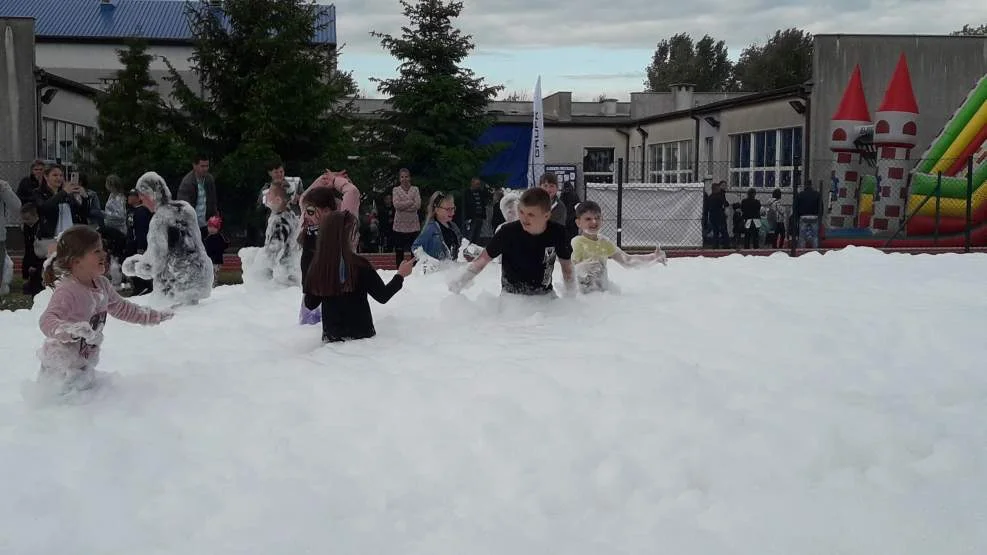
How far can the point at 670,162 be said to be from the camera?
38.3 metres

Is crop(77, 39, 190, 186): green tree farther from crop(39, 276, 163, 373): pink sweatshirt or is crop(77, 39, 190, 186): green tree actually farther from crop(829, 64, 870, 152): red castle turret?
crop(829, 64, 870, 152): red castle turret

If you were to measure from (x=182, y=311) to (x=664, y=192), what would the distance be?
14.5 metres

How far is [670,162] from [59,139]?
2171cm

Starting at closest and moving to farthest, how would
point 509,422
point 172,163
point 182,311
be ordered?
point 509,422
point 182,311
point 172,163

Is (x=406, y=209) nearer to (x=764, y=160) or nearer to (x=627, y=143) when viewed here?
(x=764, y=160)

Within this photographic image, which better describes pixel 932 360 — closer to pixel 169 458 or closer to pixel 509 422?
pixel 509 422

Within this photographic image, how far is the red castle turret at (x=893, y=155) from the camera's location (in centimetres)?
2430

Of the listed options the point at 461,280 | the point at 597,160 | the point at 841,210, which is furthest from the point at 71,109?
the point at 461,280

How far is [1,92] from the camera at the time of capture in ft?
82.6

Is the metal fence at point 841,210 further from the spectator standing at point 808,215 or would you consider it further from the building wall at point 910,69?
the building wall at point 910,69

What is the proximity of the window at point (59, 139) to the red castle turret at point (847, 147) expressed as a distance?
66.2 feet

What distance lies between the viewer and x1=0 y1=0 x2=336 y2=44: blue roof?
142 feet

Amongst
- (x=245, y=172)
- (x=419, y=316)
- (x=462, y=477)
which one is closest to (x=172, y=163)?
(x=245, y=172)

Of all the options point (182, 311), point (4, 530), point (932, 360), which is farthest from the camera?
point (182, 311)
